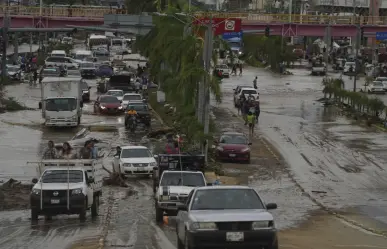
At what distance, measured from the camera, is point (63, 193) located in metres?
29.0

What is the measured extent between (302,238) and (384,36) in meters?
76.1

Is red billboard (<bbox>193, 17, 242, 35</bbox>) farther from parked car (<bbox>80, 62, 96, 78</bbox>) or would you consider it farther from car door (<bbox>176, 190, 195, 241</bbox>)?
parked car (<bbox>80, 62, 96, 78</bbox>)

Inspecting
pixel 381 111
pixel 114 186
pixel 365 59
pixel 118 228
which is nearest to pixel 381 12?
pixel 365 59

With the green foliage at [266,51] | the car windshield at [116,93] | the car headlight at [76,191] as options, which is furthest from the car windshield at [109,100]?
the green foliage at [266,51]

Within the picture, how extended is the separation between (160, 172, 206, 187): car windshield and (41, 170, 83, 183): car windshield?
2489 millimetres

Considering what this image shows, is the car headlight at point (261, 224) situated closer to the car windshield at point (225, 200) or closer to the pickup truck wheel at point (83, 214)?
the car windshield at point (225, 200)

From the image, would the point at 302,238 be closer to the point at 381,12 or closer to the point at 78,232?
the point at 78,232

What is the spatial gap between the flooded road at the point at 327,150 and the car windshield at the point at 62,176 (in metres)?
10.1

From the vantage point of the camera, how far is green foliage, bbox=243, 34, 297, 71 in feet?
424

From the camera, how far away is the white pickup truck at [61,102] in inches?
2514

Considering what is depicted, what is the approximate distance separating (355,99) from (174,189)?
4838cm

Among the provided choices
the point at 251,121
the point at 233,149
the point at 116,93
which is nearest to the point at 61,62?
the point at 116,93

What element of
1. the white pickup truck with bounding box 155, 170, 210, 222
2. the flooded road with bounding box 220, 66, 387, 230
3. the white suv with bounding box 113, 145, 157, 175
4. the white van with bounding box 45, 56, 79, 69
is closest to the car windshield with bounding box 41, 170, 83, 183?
the white pickup truck with bounding box 155, 170, 210, 222

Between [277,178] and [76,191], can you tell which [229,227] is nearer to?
[76,191]
